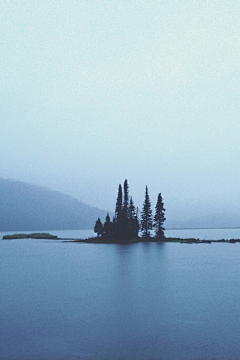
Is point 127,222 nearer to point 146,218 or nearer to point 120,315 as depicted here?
point 146,218

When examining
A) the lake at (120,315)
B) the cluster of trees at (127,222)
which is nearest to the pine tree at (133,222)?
the cluster of trees at (127,222)

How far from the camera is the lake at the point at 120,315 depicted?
1794cm

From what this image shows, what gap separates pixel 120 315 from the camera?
2469 cm

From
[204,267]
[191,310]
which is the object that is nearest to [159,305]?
[191,310]

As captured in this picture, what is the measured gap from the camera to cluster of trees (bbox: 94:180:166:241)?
4469 inches

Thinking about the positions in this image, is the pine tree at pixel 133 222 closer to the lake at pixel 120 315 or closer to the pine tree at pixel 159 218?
the pine tree at pixel 159 218

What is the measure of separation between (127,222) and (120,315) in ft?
289

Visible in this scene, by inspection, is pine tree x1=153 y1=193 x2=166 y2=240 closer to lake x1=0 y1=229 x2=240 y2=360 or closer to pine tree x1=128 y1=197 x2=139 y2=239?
pine tree x1=128 y1=197 x2=139 y2=239

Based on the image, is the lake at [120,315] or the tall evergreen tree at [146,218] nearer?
the lake at [120,315]

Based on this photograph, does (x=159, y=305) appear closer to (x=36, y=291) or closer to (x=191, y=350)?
(x=191, y=350)

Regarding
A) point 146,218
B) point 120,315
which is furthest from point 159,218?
point 120,315

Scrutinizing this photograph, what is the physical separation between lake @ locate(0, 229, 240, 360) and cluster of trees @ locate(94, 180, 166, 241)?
6810 cm

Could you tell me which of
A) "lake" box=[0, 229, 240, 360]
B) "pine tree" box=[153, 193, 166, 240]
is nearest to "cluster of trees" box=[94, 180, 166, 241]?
"pine tree" box=[153, 193, 166, 240]

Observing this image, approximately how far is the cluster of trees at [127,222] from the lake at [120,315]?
68.1 metres
